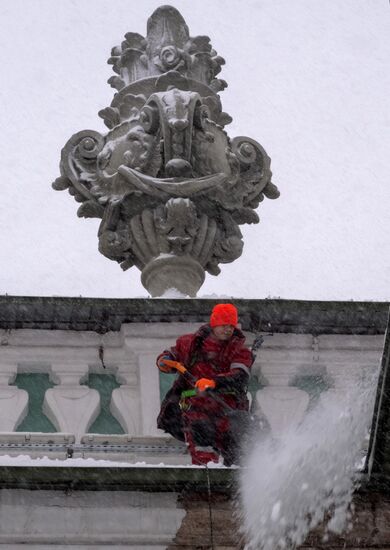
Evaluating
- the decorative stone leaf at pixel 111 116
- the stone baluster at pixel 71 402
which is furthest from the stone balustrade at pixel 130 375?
the decorative stone leaf at pixel 111 116

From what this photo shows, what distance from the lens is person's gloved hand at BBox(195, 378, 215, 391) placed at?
496 inches

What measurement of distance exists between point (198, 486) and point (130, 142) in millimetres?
5425

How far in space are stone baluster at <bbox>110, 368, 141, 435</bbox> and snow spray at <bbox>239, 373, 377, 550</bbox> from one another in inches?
42.3

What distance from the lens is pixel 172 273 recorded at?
16.1m

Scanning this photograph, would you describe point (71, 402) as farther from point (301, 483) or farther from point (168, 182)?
point (168, 182)

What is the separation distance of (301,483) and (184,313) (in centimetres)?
257

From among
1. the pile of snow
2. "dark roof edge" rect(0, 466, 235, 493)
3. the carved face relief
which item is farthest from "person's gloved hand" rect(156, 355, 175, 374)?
the carved face relief

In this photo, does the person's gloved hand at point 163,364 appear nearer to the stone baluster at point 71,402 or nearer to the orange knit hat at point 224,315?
the orange knit hat at point 224,315

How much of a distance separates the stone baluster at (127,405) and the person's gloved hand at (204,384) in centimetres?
61

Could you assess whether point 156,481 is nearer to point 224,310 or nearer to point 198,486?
point 198,486

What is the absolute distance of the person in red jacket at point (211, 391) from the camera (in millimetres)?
12438

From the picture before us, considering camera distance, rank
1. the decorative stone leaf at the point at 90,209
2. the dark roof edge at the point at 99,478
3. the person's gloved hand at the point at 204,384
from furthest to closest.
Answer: the decorative stone leaf at the point at 90,209, the person's gloved hand at the point at 204,384, the dark roof edge at the point at 99,478

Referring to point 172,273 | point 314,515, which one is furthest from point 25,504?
point 172,273

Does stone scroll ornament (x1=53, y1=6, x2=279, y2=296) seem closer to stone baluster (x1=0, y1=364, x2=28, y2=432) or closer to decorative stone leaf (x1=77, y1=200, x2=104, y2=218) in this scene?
decorative stone leaf (x1=77, y1=200, x2=104, y2=218)
